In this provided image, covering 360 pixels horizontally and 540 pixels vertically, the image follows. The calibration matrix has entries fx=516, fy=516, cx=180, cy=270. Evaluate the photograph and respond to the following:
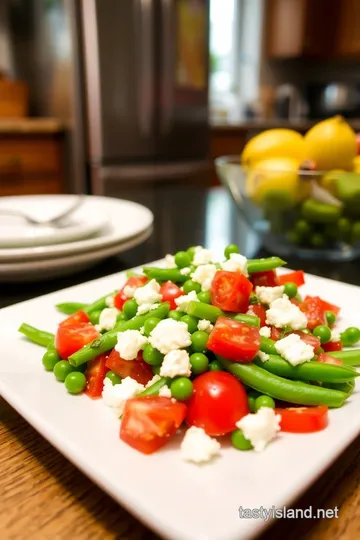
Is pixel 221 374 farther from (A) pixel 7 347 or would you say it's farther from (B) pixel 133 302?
(A) pixel 7 347

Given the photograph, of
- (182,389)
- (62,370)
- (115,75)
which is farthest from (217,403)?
(115,75)

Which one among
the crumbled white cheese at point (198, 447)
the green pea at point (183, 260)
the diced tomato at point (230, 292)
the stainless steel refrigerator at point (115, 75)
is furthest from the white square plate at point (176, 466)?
the stainless steel refrigerator at point (115, 75)

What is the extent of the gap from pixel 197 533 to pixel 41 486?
24 cm

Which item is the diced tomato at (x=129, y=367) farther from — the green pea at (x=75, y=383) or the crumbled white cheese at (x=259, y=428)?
the crumbled white cheese at (x=259, y=428)

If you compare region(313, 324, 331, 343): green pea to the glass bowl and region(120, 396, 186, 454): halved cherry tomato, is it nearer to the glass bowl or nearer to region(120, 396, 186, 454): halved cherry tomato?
region(120, 396, 186, 454): halved cherry tomato

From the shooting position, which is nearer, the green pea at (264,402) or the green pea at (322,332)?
→ the green pea at (264,402)

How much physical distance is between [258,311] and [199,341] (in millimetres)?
161

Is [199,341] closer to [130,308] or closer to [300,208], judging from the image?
[130,308]

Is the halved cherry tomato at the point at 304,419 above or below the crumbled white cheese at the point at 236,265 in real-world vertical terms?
below

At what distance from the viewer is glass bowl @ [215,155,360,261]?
1361 millimetres

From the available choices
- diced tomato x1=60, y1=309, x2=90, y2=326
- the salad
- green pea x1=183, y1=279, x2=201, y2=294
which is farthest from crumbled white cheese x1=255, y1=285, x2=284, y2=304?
diced tomato x1=60, y1=309, x2=90, y2=326

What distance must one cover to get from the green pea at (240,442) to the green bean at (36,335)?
399 mm

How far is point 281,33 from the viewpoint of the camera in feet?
20.5

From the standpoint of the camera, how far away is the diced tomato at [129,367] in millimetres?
775
